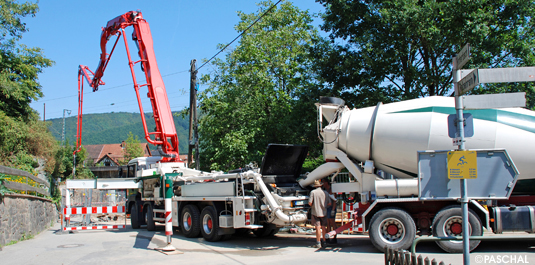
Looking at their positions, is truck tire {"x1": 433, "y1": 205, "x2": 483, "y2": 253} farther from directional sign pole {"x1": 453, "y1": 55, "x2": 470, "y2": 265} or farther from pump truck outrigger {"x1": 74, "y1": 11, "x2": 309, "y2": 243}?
directional sign pole {"x1": 453, "y1": 55, "x2": 470, "y2": 265}

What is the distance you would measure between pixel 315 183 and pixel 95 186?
8.70 m

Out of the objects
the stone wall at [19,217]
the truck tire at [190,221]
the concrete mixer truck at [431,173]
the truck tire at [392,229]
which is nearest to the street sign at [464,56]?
the concrete mixer truck at [431,173]

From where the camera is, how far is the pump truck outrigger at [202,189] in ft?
33.5

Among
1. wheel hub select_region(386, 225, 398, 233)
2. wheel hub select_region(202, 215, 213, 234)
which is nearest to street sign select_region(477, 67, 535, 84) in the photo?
wheel hub select_region(386, 225, 398, 233)

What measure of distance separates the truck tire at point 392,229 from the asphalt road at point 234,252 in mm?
311

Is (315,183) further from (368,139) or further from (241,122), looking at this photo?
(241,122)

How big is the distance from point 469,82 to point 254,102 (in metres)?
18.3

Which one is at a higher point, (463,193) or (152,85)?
(152,85)

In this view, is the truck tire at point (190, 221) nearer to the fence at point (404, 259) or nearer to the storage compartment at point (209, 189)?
the storage compartment at point (209, 189)

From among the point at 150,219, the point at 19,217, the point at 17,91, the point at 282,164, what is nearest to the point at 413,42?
the point at 282,164

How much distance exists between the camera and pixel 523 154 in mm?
8328

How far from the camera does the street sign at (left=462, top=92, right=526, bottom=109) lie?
203 inches

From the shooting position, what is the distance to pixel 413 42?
16578 millimetres

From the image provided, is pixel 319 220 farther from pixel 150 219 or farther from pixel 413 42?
pixel 413 42
